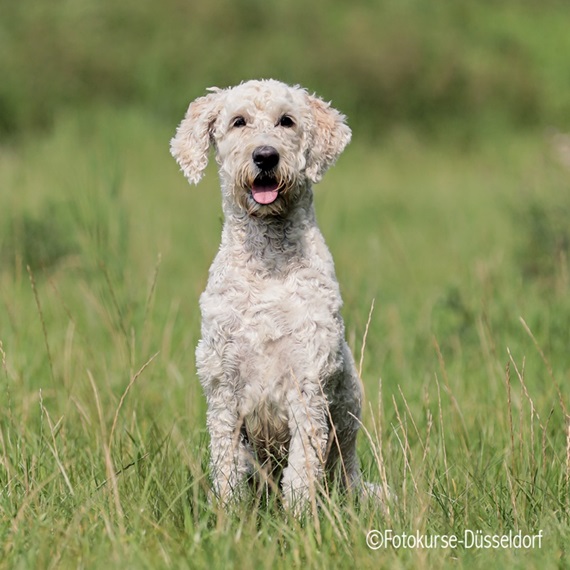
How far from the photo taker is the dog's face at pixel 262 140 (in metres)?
4.17

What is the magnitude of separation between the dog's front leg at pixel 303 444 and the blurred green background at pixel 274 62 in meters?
12.8

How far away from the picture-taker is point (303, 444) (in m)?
4.02

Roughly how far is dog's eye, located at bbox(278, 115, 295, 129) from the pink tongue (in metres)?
0.32

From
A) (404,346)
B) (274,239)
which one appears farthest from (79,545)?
(404,346)

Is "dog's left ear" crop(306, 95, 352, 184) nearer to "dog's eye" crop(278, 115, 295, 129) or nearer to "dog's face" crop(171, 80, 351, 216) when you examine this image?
"dog's face" crop(171, 80, 351, 216)

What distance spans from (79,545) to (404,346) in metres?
3.89

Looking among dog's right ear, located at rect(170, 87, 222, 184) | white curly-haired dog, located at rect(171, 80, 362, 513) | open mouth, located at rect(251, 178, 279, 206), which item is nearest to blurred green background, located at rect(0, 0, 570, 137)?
dog's right ear, located at rect(170, 87, 222, 184)

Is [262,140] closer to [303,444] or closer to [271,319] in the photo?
[271,319]

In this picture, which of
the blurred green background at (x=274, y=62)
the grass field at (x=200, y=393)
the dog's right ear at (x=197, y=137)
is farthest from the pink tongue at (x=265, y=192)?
the blurred green background at (x=274, y=62)

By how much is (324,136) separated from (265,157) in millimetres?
477

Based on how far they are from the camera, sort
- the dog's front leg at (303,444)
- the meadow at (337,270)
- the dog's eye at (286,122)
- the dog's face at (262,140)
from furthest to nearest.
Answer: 1. the dog's eye at (286,122)
2. the dog's face at (262,140)
3. the dog's front leg at (303,444)
4. the meadow at (337,270)

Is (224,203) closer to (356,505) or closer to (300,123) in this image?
(300,123)

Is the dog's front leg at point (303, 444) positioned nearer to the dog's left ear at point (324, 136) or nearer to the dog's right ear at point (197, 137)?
the dog's left ear at point (324, 136)

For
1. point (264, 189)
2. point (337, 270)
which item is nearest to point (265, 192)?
point (264, 189)
